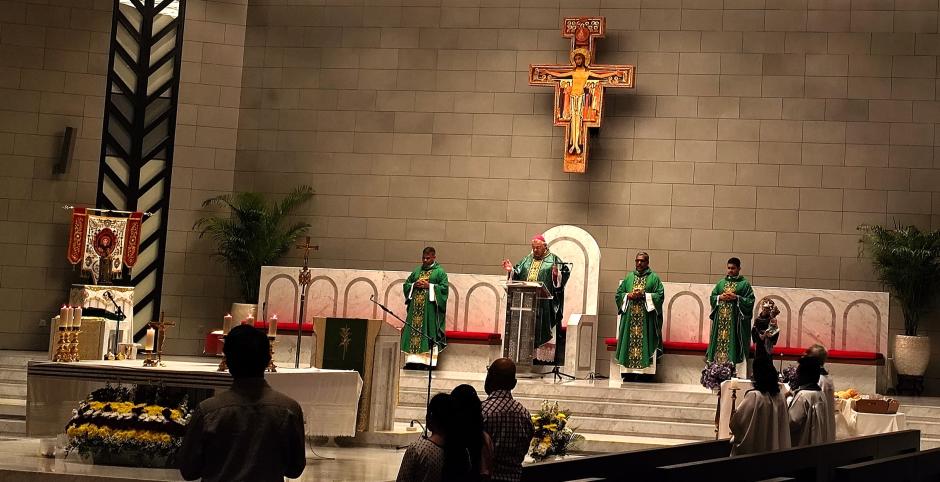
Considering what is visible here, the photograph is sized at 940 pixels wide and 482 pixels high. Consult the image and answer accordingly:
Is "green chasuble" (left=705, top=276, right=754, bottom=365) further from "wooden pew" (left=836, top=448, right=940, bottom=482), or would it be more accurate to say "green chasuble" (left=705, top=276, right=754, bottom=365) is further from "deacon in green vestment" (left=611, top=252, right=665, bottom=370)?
"wooden pew" (left=836, top=448, right=940, bottom=482)

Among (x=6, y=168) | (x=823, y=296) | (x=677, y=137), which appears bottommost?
(x=823, y=296)

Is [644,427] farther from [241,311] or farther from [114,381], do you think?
[241,311]

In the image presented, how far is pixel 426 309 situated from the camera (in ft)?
46.5

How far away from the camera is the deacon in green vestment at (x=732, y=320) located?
1356 cm

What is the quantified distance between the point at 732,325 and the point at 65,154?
28.5ft

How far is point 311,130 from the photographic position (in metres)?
16.3

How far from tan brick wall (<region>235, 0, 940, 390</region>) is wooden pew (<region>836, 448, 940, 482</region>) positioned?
8.56 meters

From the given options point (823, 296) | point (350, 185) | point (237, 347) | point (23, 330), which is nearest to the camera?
point (237, 347)

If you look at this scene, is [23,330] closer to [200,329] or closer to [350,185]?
[200,329]

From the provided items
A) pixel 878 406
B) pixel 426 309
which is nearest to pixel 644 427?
pixel 878 406

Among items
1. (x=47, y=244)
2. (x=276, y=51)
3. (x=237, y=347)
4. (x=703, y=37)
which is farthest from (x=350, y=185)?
(x=237, y=347)

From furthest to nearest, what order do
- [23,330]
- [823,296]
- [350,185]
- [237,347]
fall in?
[350,185] → [23,330] → [823,296] → [237,347]

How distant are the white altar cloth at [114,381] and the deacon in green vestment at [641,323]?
5.75 metres

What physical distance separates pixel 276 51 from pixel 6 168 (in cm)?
392
